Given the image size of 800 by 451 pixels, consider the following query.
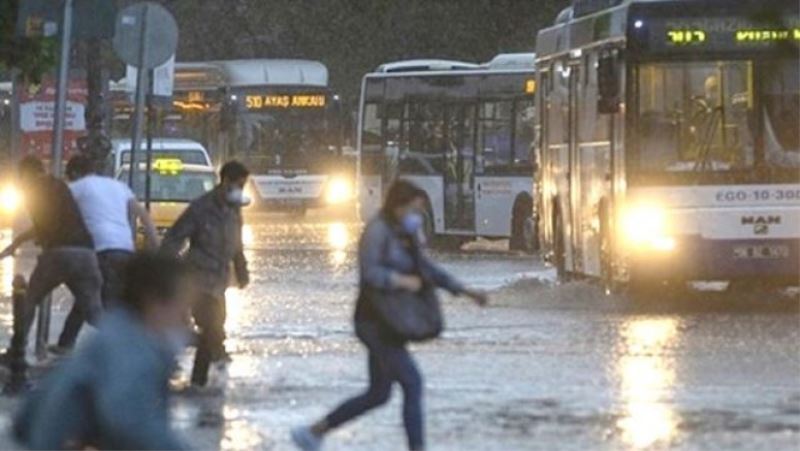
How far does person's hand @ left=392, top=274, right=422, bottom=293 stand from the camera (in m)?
13.5

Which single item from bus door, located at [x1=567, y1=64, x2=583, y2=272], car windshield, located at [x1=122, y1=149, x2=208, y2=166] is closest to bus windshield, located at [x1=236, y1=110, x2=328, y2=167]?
car windshield, located at [x1=122, y1=149, x2=208, y2=166]

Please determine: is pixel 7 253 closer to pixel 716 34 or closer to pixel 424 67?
pixel 716 34

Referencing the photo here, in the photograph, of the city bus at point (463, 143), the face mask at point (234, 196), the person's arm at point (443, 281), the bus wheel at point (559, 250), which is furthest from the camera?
the city bus at point (463, 143)

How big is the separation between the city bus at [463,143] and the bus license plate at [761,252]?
1386 cm

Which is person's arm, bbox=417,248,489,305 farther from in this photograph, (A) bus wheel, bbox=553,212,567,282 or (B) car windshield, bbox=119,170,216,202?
(B) car windshield, bbox=119,170,216,202

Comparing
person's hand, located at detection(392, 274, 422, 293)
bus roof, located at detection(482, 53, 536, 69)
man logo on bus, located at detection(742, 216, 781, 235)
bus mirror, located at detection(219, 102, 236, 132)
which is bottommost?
person's hand, located at detection(392, 274, 422, 293)

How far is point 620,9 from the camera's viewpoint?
25594 millimetres

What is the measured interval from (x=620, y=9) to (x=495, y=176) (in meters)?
14.3

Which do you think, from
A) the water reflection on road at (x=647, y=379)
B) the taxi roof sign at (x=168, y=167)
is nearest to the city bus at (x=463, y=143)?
the taxi roof sign at (x=168, y=167)

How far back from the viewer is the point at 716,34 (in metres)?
24.9

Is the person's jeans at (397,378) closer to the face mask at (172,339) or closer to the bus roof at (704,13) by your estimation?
the face mask at (172,339)

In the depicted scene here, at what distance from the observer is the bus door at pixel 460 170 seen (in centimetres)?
4047

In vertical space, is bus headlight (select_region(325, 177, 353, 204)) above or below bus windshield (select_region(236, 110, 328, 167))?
below

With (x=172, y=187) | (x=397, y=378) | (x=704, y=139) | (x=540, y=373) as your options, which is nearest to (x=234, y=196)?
(x=540, y=373)
